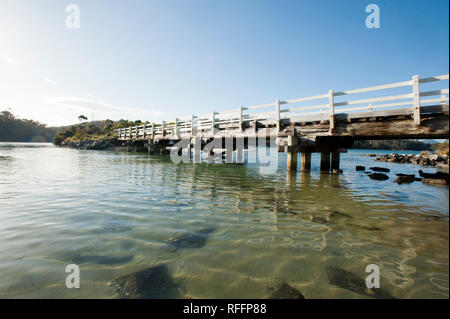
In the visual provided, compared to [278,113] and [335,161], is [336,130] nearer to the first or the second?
[278,113]

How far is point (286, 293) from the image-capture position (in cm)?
238

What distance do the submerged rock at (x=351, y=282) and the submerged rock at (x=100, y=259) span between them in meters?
2.68

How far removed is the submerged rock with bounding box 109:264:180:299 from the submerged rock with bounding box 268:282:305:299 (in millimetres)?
1055

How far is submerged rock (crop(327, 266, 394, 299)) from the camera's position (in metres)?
2.36

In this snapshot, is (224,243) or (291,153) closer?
(224,243)

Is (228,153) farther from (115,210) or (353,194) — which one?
(115,210)

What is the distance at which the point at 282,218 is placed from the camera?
4.81m

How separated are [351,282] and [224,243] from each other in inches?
70.3

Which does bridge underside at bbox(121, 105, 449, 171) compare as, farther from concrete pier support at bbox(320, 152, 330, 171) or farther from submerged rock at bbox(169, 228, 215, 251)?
submerged rock at bbox(169, 228, 215, 251)

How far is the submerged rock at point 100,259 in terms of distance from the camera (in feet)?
9.56

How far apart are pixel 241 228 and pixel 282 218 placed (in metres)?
1.14

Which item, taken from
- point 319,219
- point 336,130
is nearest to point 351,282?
point 319,219

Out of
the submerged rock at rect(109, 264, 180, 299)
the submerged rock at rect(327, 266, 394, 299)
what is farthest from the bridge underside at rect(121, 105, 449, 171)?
the submerged rock at rect(109, 264, 180, 299)
